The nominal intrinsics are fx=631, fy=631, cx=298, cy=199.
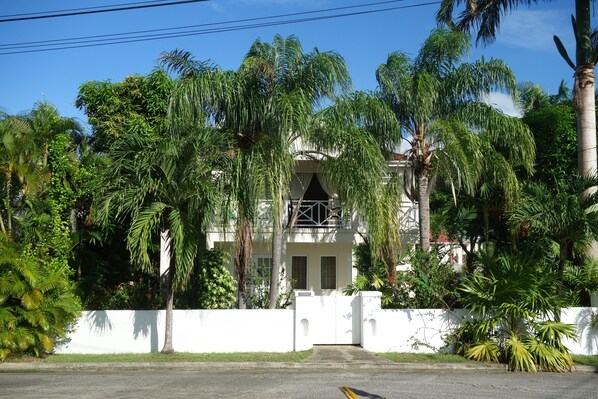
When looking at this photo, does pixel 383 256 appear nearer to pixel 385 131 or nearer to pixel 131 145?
pixel 385 131

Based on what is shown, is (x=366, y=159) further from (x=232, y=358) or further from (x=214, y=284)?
(x=232, y=358)

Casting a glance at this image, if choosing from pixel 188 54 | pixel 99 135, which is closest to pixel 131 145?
pixel 188 54

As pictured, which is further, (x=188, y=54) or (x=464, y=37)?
(x=464, y=37)

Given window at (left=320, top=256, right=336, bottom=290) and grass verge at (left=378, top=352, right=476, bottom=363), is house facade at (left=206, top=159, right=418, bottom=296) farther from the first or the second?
grass verge at (left=378, top=352, right=476, bottom=363)

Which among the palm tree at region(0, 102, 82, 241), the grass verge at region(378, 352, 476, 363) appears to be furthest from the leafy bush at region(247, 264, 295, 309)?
the palm tree at region(0, 102, 82, 241)

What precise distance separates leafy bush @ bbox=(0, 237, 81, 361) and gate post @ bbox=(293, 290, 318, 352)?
5.08 meters

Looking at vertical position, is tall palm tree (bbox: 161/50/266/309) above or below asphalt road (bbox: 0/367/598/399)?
above

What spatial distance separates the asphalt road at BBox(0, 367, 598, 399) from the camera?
10.6m

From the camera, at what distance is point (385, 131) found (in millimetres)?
16531

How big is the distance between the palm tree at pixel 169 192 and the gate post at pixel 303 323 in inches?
112

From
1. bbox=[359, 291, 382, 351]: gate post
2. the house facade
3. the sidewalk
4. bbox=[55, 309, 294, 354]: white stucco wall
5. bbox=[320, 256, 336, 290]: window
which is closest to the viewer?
the sidewalk

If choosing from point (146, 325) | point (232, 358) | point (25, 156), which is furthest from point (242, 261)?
point (25, 156)

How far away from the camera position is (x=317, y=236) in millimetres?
20734

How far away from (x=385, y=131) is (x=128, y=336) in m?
8.22
